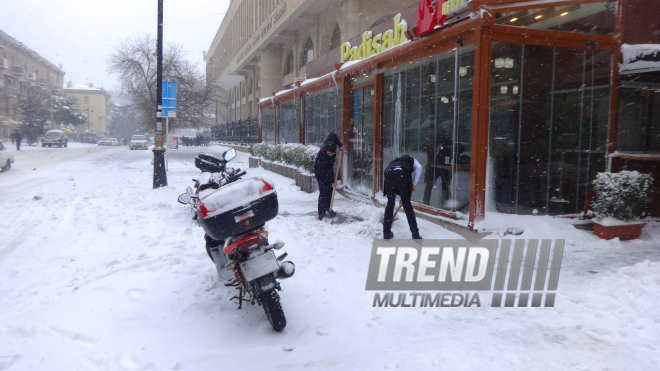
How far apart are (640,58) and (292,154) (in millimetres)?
9541

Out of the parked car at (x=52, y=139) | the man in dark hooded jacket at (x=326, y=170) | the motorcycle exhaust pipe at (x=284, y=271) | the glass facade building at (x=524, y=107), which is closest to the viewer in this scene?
the motorcycle exhaust pipe at (x=284, y=271)

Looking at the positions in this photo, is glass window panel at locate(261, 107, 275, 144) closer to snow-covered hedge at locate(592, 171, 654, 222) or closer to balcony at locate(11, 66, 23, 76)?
snow-covered hedge at locate(592, 171, 654, 222)

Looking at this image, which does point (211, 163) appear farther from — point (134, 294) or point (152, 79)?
point (152, 79)

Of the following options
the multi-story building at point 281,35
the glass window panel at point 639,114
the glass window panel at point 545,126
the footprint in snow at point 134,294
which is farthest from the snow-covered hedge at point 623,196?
the footprint in snow at point 134,294

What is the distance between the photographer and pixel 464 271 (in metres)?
5.86

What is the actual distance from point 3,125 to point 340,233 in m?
59.3

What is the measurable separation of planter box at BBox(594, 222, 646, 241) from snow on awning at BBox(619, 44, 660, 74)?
277 cm

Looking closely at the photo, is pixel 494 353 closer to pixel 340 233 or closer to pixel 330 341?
pixel 330 341

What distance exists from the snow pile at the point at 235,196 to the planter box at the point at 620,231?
19.7 feet

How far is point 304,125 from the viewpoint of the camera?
15617 millimetres

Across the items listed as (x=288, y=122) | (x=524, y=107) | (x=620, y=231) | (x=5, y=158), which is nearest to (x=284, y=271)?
(x=524, y=107)

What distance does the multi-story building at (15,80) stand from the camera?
176 ft

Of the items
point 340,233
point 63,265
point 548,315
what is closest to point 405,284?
point 548,315

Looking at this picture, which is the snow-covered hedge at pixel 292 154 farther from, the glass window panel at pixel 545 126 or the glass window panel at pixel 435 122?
the glass window panel at pixel 545 126
